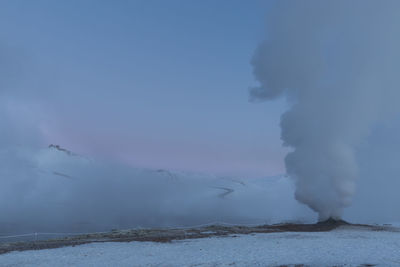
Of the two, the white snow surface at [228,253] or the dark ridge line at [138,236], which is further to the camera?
the dark ridge line at [138,236]

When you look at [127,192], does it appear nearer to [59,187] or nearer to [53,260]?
[59,187]

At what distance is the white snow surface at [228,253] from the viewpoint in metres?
20.5

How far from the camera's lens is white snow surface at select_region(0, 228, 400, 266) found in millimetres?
20469

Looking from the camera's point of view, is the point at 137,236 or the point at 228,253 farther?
the point at 137,236

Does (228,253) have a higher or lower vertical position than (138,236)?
lower

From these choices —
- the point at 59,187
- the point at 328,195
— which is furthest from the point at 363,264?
the point at 59,187

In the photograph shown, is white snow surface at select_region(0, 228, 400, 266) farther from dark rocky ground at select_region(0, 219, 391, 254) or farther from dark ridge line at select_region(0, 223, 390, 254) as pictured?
dark rocky ground at select_region(0, 219, 391, 254)

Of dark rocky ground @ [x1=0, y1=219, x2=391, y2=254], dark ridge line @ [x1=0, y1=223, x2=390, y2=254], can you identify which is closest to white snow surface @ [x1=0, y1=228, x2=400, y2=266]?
dark ridge line @ [x1=0, y1=223, x2=390, y2=254]

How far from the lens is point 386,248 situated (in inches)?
917

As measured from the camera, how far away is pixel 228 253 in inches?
909

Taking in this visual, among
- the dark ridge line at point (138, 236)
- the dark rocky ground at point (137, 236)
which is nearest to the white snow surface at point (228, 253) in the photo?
the dark ridge line at point (138, 236)

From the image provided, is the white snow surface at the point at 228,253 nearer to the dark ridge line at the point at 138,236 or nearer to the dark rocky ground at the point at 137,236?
the dark ridge line at the point at 138,236

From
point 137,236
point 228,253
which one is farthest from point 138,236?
point 228,253

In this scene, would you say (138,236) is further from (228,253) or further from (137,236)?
(228,253)
